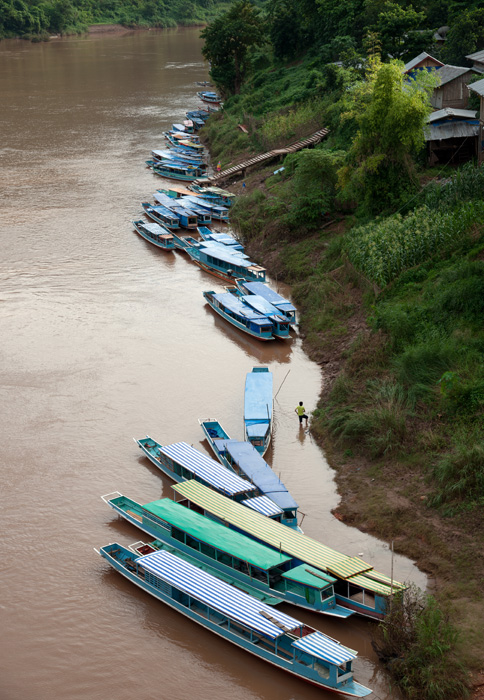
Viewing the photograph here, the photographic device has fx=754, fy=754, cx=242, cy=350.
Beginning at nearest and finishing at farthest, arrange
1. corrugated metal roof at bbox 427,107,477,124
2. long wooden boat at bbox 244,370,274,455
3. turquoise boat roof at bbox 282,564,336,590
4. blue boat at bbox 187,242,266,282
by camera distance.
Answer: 1. turquoise boat roof at bbox 282,564,336,590
2. long wooden boat at bbox 244,370,274,455
3. blue boat at bbox 187,242,266,282
4. corrugated metal roof at bbox 427,107,477,124

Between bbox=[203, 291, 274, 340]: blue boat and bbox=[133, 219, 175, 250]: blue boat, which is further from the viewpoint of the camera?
bbox=[133, 219, 175, 250]: blue boat

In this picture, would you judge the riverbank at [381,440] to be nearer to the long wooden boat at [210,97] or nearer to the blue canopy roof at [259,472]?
the blue canopy roof at [259,472]

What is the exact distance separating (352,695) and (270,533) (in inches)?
141

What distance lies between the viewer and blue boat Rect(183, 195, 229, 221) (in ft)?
117

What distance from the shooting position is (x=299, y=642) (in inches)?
478

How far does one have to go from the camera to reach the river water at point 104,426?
1301 centimetres

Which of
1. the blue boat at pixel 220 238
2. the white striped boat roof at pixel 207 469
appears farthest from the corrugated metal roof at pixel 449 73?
the white striped boat roof at pixel 207 469

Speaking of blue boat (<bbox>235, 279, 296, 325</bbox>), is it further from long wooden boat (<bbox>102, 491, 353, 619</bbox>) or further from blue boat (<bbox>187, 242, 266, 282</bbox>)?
long wooden boat (<bbox>102, 491, 353, 619</bbox>)

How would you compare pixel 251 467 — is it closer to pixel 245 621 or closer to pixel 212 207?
pixel 245 621

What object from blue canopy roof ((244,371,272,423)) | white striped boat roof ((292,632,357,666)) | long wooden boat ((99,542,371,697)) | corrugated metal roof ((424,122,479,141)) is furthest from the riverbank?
corrugated metal roof ((424,122,479,141))

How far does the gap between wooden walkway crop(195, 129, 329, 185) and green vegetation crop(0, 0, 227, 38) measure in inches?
2618

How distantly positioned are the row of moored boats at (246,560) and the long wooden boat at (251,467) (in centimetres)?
2

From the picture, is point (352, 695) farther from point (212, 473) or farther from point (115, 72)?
point (115, 72)

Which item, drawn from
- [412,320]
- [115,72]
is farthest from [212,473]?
[115,72]
